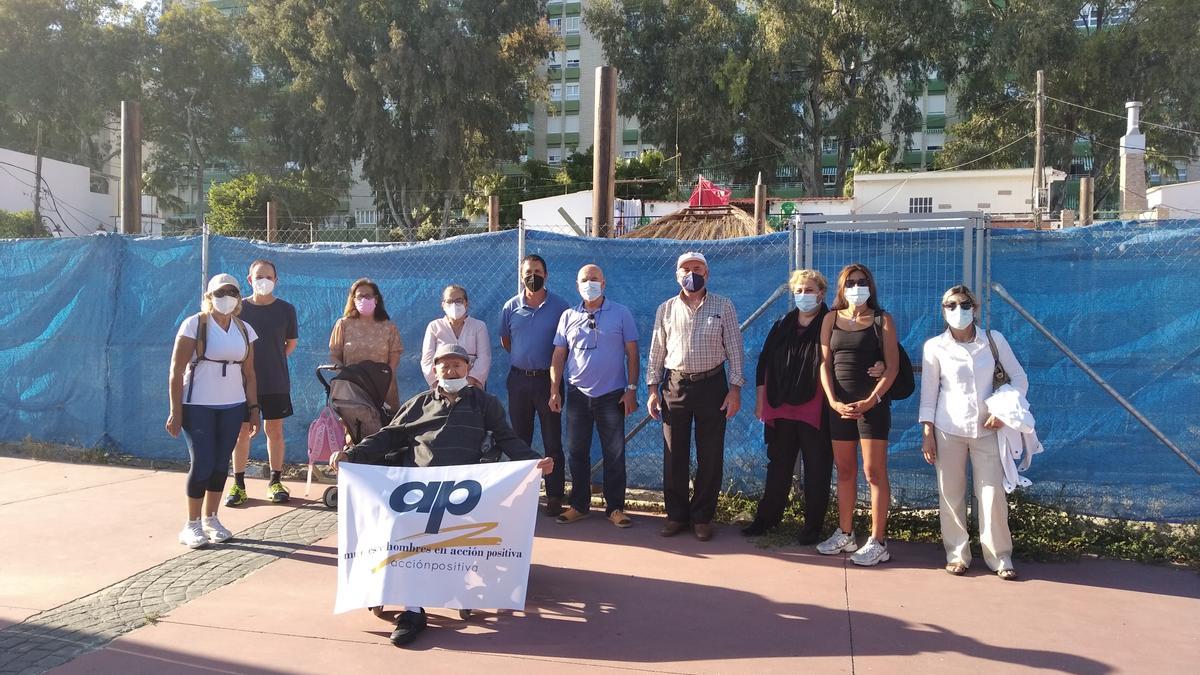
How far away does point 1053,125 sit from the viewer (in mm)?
35656

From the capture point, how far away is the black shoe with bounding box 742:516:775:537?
5.78 metres

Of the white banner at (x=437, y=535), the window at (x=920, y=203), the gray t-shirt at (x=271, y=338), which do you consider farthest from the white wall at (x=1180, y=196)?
the white banner at (x=437, y=535)

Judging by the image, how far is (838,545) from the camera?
542cm

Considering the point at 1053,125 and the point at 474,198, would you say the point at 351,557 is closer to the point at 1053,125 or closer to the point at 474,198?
the point at 474,198

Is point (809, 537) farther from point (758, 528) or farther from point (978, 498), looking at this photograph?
point (978, 498)

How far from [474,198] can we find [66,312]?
3151cm

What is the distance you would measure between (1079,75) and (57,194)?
154 ft

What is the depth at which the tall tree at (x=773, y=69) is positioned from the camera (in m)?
34.7

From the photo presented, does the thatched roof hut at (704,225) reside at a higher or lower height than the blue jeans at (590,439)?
higher

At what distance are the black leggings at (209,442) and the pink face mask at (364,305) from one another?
1124 mm

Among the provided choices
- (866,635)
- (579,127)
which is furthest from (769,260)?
(579,127)

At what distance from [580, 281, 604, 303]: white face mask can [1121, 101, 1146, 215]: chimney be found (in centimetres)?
2743

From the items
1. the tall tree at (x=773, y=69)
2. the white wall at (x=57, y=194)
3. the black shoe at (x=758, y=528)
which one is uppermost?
the tall tree at (x=773, y=69)

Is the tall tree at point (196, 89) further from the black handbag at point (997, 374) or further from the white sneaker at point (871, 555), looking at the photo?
the black handbag at point (997, 374)
